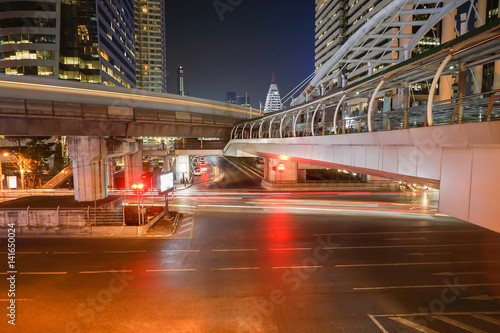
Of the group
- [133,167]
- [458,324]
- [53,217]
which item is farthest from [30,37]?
[458,324]

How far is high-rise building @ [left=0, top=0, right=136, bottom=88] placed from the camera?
59.2m

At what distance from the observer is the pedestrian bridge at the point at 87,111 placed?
21.6 metres

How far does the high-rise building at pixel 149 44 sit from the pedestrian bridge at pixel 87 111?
112 metres

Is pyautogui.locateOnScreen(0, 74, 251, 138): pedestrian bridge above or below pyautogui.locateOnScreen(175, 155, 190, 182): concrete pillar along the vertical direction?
above

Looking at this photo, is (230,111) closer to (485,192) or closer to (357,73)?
(485,192)

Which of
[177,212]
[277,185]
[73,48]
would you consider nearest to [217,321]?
[177,212]

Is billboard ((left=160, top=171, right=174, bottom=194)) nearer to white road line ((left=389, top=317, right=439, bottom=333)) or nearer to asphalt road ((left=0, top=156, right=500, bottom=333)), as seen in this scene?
asphalt road ((left=0, top=156, right=500, bottom=333))

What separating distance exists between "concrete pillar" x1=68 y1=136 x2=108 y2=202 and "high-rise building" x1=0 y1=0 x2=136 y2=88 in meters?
50.5

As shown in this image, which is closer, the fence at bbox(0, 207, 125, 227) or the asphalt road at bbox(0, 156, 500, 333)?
the asphalt road at bbox(0, 156, 500, 333)

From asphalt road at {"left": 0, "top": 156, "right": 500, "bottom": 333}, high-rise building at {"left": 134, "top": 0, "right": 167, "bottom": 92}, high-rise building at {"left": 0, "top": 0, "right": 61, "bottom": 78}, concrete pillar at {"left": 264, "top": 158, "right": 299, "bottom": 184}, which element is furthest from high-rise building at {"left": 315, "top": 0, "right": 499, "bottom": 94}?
high-rise building at {"left": 134, "top": 0, "right": 167, "bottom": 92}

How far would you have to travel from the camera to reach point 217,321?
9.10 meters

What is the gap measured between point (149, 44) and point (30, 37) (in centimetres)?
7747

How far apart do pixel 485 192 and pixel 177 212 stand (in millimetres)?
21313

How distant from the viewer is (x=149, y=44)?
13050cm
